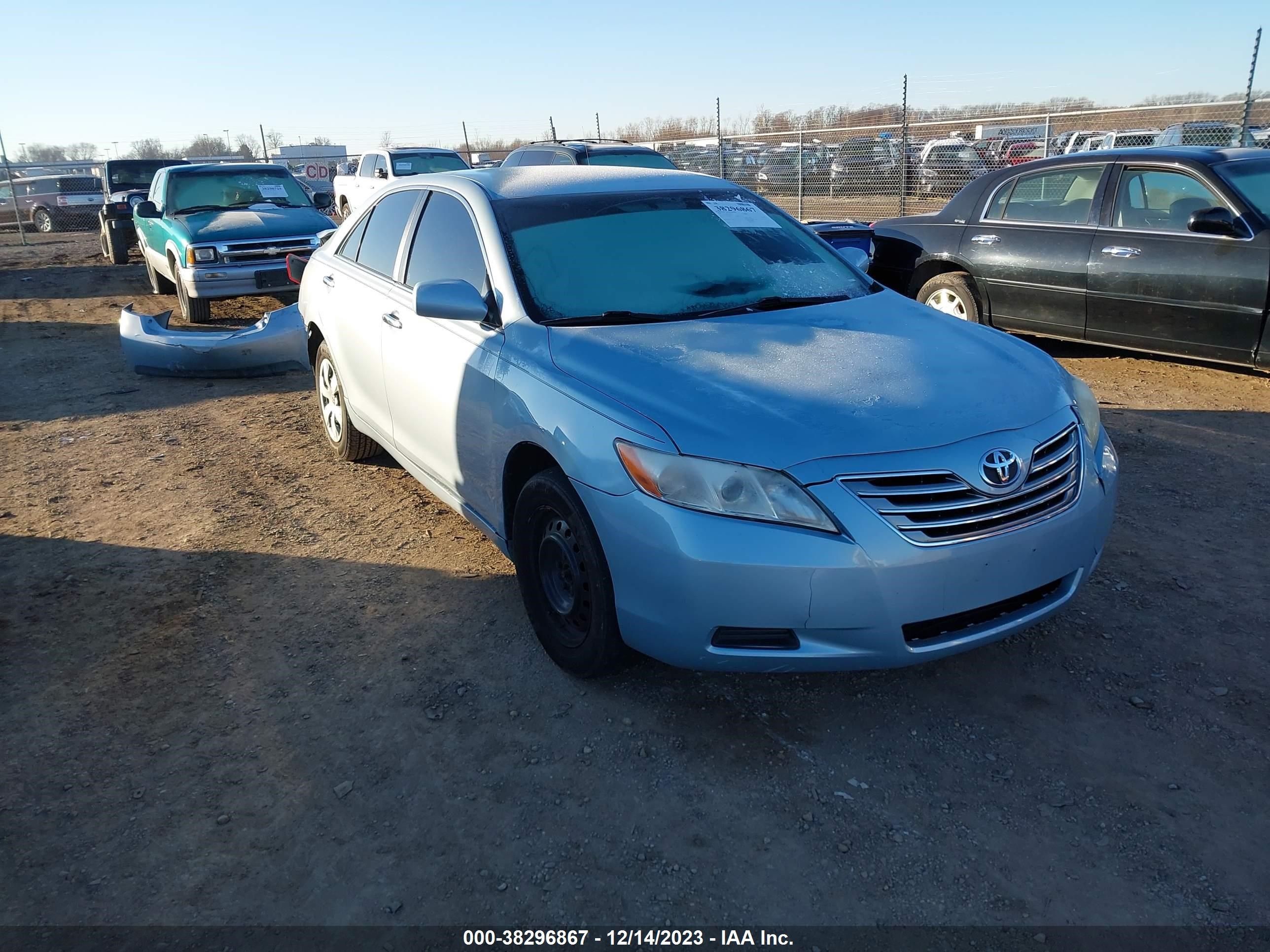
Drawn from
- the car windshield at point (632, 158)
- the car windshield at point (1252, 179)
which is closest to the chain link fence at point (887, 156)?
the car windshield at point (632, 158)

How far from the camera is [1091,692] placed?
315 cm

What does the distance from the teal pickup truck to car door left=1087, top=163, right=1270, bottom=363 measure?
795 cm

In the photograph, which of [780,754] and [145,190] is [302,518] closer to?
[780,754]

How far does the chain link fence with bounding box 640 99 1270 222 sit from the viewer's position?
646 inches

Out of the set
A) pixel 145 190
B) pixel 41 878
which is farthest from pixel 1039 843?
pixel 145 190

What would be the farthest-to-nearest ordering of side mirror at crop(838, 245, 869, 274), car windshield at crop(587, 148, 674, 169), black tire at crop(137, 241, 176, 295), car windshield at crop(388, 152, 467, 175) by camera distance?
car windshield at crop(388, 152, 467, 175) < car windshield at crop(587, 148, 674, 169) < black tire at crop(137, 241, 176, 295) < side mirror at crop(838, 245, 869, 274)

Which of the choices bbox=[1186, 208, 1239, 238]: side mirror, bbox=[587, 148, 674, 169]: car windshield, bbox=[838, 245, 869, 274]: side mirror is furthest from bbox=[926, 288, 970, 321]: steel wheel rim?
bbox=[587, 148, 674, 169]: car windshield

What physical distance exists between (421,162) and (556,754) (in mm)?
14981

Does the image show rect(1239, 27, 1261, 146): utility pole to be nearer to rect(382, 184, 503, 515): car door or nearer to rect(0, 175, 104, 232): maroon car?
rect(382, 184, 503, 515): car door

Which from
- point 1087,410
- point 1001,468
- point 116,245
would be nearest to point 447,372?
point 1001,468

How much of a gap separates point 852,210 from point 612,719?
714 inches

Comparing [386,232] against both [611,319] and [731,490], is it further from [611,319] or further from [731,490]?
[731,490]

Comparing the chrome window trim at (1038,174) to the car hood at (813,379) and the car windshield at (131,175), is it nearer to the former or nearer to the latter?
the car hood at (813,379)

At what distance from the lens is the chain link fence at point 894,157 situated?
16.4 m
